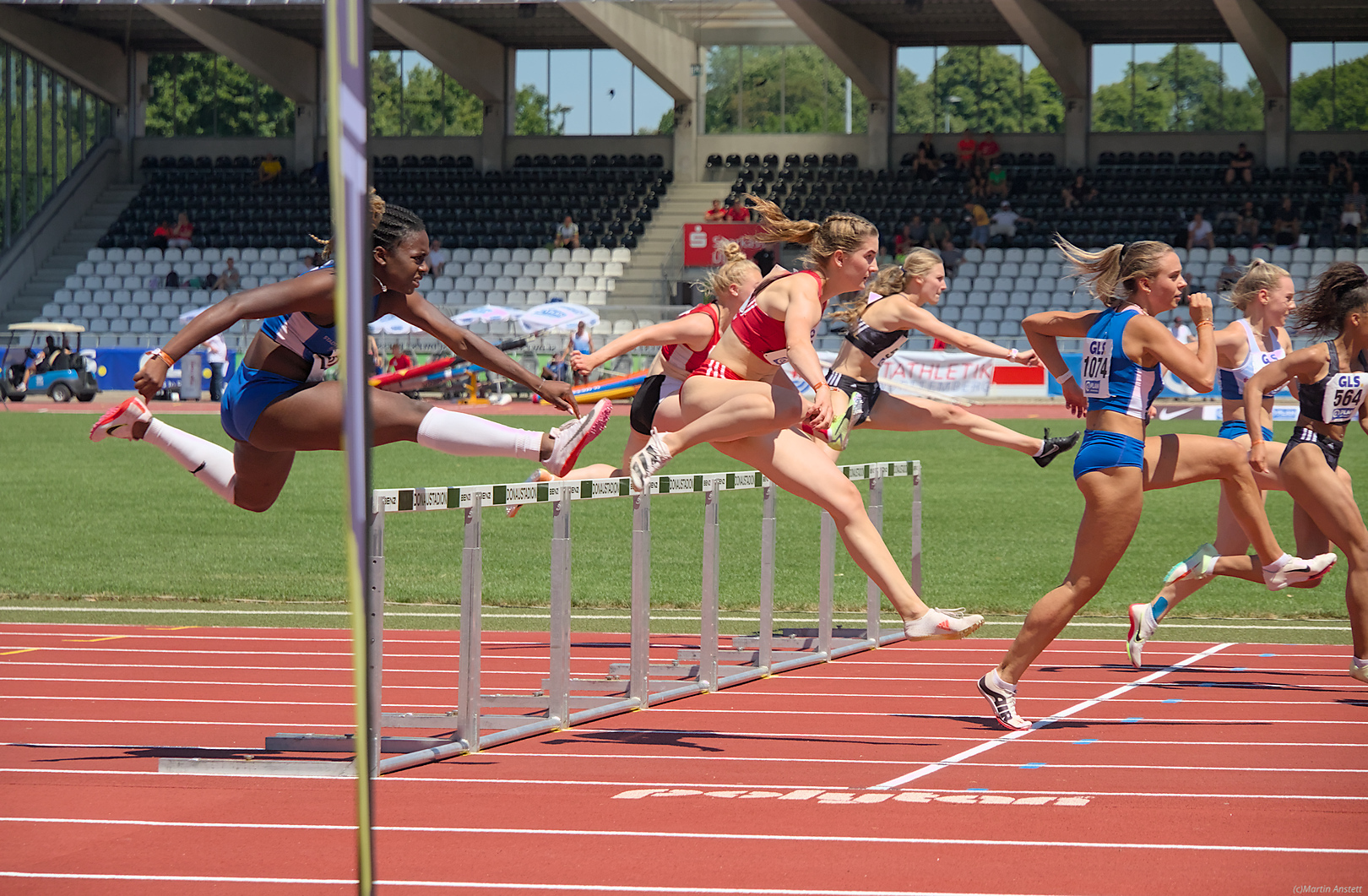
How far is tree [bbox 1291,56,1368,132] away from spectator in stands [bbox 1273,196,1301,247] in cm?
445

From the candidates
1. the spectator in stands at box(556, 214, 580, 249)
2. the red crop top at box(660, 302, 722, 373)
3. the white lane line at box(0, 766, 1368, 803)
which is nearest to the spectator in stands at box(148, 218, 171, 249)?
the spectator in stands at box(556, 214, 580, 249)

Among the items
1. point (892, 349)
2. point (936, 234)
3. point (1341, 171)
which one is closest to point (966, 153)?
point (936, 234)

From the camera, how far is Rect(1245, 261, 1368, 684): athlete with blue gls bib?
269 inches

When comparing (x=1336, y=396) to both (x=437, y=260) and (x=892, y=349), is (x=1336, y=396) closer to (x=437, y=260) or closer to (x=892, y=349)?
(x=892, y=349)

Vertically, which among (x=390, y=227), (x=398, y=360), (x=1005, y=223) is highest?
(x=1005, y=223)

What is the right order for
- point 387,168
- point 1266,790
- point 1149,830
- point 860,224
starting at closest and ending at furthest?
point 1149,830 < point 1266,790 < point 860,224 < point 387,168

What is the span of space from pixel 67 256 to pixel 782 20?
19.2m

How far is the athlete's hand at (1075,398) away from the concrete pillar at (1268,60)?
90.8ft

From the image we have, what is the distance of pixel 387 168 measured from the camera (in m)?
41.7

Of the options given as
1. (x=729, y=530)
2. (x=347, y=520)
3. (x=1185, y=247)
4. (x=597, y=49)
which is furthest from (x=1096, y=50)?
(x=347, y=520)

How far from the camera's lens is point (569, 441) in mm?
5949

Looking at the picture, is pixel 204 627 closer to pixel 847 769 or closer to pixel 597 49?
pixel 847 769

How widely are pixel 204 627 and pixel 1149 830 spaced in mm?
6543

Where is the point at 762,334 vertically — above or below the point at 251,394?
above
